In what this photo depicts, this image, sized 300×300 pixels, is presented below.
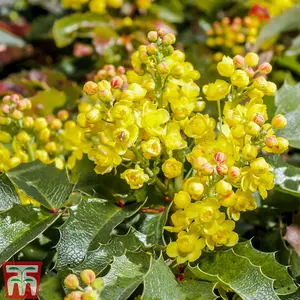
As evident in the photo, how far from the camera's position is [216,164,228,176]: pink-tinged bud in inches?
31.2

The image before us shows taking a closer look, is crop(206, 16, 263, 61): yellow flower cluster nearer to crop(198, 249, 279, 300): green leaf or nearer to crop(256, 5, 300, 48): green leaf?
crop(256, 5, 300, 48): green leaf

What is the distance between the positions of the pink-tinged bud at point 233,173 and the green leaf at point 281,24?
33.8 inches

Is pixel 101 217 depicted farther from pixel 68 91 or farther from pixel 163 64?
pixel 68 91

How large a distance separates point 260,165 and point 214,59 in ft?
3.29

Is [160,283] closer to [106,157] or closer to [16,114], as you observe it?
[106,157]

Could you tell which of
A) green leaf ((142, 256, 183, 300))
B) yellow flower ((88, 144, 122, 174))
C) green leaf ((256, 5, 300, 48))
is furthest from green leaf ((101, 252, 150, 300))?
green leaf ((256, 5, 300, 48))

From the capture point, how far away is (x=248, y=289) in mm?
829

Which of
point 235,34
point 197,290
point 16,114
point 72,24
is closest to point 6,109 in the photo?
point 16,114

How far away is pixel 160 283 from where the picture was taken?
2.60 ft

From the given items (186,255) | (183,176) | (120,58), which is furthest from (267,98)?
(120,58)

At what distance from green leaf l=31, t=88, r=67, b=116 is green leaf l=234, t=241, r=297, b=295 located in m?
0.66

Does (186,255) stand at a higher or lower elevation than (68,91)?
higher

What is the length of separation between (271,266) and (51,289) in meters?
0.36

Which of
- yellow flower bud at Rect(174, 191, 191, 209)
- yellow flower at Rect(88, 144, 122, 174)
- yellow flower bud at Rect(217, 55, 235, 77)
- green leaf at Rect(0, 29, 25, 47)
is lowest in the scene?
green leaf at Rect(0, 29, 25, 47)
